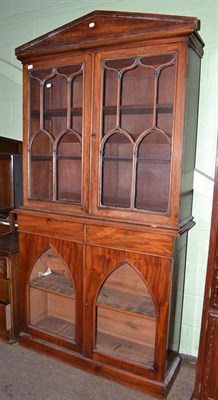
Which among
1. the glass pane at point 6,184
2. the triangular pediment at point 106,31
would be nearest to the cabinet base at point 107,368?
the glass pane at point 6,184

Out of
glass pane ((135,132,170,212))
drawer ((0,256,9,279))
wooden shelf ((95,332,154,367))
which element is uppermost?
glass pane ((135,132,170,212))

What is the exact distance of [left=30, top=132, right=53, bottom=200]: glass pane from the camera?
203 cm

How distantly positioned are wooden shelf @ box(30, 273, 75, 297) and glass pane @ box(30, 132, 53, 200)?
0.61m

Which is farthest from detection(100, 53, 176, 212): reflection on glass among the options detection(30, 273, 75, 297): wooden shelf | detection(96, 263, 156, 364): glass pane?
detection(30, 273, 75, 297): wooden shelf

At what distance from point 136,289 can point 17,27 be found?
2.24 m

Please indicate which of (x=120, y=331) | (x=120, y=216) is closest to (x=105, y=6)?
(x=120, y=216)

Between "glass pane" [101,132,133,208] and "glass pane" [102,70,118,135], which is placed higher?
"glass pane" [102,70,118,135]

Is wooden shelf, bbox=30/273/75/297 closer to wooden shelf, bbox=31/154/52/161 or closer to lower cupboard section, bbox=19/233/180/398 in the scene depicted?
lower cupboard section, bbox=19/233/180/398

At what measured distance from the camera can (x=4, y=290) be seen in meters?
2.20

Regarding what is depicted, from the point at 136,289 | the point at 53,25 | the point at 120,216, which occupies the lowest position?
the point at 136,289

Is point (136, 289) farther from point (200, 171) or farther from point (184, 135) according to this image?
point (184, 135)

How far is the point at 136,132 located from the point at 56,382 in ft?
5.33

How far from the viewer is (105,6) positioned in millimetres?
2096

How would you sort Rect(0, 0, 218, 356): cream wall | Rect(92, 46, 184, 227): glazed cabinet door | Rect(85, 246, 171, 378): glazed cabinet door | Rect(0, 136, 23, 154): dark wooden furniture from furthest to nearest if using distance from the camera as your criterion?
Rect(0, 136, 23, 154): dark wooden furniture < Rect(0, 0, 218, 356): cream wall < Rect(85, 246, 171, 378): glazed cabinet door < Rect(92, 46, 184, 227): glazed cabinet door
